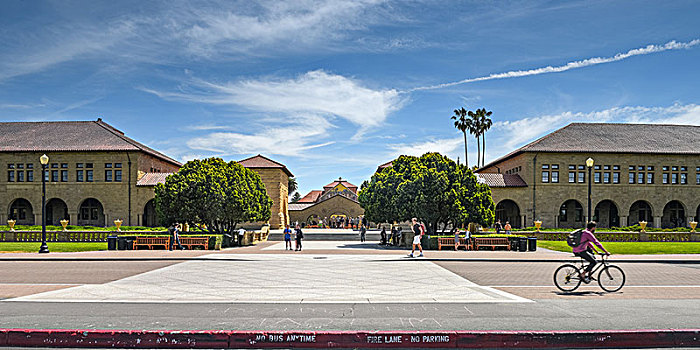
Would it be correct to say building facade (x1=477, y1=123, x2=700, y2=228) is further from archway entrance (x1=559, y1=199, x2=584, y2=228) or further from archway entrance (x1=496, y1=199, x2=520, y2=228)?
archway entrance (x1=496, y1=199, x2=520, y2=228)

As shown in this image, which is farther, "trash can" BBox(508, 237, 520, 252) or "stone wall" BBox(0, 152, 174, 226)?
"stone wall" BBox(0, 152, 174, 226)

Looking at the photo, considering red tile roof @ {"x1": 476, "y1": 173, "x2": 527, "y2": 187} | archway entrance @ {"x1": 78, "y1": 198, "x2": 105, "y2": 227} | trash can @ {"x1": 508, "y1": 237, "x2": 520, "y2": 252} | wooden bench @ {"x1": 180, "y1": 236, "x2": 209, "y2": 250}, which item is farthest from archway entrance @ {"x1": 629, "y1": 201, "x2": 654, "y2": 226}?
archway entrance @ {"x1": 78, "y1": 198, "x2": 105, "y2": 227}

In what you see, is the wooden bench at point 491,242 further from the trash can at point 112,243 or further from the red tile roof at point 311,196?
the red tile roof at point 311,196

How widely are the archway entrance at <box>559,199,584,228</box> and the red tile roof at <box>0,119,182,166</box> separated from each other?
44.8 meters

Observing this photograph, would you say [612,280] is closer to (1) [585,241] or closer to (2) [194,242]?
→ (1) [585,241]

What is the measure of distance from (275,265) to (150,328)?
467 inches

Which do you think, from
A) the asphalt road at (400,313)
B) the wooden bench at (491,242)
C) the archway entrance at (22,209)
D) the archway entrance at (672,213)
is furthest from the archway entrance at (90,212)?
the archway entrance at (672,213)

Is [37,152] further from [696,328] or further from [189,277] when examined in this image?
[696,328]

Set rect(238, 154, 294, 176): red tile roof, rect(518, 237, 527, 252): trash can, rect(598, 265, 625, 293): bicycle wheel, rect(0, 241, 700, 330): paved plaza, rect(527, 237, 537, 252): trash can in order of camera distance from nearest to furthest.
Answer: rect(0, 241, 700, 330): paved plaza < rect(598, 265, 625, 293): bicycle wheel < rect(518, 237, 527, 252): trash can < rect(527, 237, 537, 252): trash can < rect(238, 154, 294, 176): red tile roof

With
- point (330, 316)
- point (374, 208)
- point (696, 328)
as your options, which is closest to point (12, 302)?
point (330, 316)

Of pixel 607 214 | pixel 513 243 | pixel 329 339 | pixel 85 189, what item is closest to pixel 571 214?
pixel 607 214

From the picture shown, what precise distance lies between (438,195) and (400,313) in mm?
22358

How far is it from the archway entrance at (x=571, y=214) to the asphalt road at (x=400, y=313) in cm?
4653

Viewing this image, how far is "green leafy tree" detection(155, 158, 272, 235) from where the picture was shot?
32.3 m
